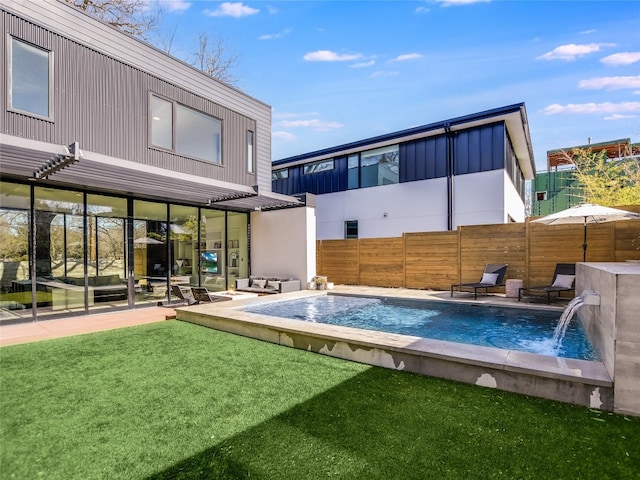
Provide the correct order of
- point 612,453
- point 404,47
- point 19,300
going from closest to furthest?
point 612,453, point 19,300, point 404,47

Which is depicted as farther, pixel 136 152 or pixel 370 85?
pixel 370 85

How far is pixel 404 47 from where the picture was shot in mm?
12742

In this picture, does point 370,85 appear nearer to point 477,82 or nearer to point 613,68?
point 477,82

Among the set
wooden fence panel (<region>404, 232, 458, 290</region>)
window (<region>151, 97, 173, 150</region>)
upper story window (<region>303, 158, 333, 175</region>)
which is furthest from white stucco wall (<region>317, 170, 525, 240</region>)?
window (<region>151, 97, 173, 150</region>)

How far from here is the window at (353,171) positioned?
61.7ft

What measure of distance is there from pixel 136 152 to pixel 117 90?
1605mm

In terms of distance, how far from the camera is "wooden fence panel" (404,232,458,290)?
12156 millimetres

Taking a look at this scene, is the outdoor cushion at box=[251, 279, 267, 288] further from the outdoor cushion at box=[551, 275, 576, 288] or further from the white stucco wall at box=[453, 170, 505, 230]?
the outdoor cushion at box=[551, 275, 576, 288]

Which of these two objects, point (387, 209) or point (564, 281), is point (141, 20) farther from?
point (564, 281)

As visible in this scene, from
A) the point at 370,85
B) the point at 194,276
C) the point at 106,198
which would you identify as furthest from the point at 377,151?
the point at 106,198

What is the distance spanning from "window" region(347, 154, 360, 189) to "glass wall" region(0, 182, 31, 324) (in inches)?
550

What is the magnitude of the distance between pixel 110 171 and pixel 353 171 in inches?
529

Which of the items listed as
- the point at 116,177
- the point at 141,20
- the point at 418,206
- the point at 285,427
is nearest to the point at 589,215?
the point at 418,206

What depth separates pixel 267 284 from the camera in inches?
488
